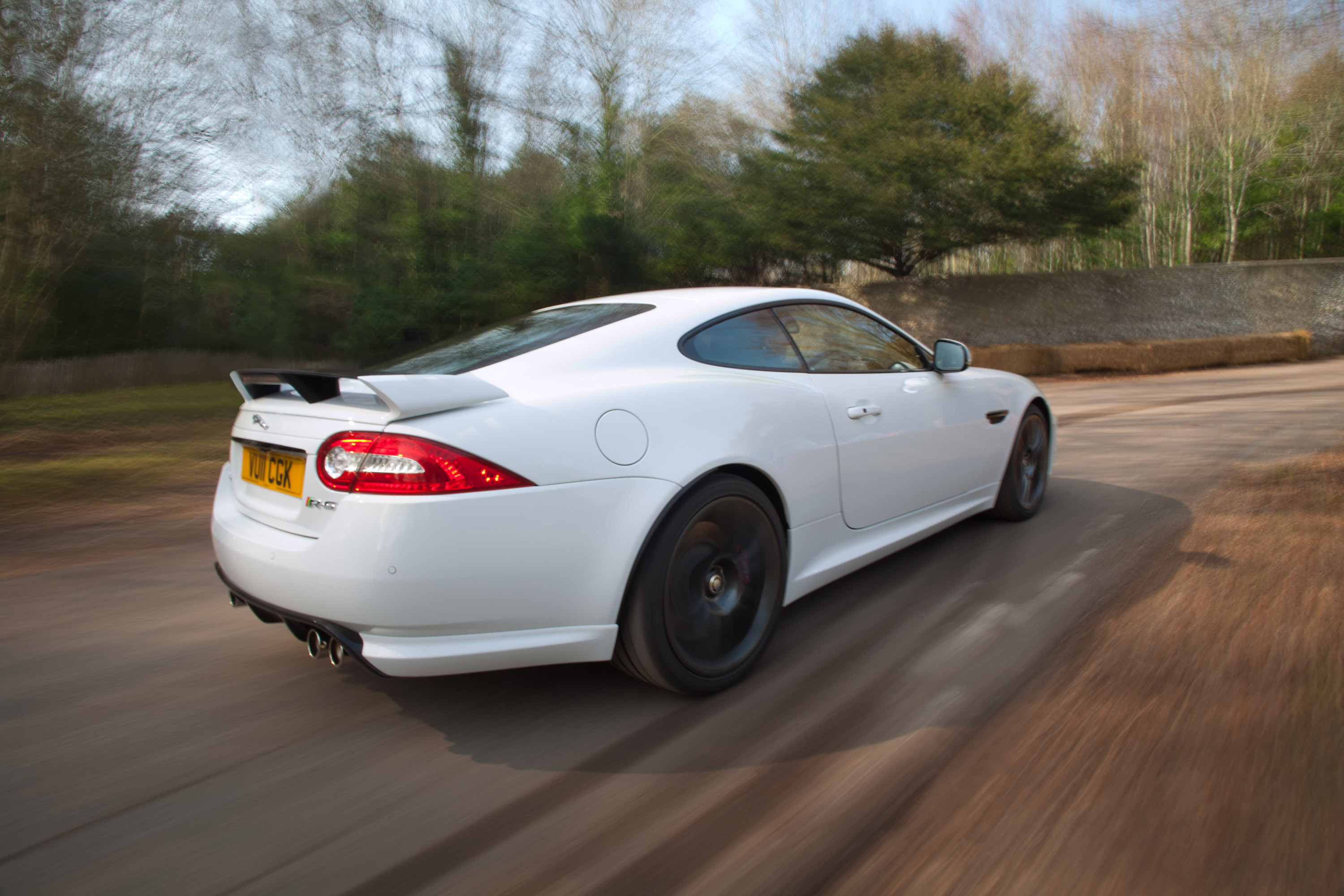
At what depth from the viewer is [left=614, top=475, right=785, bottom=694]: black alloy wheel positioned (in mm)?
2430

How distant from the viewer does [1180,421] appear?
27.6 feet


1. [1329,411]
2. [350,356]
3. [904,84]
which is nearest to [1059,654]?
[1329,411]

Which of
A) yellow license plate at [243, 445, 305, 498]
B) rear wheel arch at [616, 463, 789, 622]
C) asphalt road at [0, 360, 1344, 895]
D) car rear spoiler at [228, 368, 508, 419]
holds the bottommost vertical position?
asphalt road at [0, 360, 1344, 895]

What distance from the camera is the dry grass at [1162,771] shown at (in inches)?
69.4

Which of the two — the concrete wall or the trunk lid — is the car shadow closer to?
the trunk lid

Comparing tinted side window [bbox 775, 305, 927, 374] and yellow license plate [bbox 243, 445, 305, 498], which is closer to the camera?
yellow license plate [bbox 243, 445, 305, 498]

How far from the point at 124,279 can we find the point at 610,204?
35.4 feet

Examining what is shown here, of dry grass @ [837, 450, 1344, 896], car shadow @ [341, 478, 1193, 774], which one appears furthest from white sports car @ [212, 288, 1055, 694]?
dry grass @ [837, 450, 1344, 896]

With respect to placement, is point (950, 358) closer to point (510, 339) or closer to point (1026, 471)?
point (1026, 471)

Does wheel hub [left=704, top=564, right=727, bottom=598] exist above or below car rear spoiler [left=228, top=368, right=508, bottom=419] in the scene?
below

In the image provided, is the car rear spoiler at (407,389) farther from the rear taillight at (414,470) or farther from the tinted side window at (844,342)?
the tinted side window at (844,342)

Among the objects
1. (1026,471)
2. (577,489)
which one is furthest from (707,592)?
(1026,471)

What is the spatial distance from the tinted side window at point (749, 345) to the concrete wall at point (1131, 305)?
1987 centimetres

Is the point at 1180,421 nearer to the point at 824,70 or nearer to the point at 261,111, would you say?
the point at 261,111
